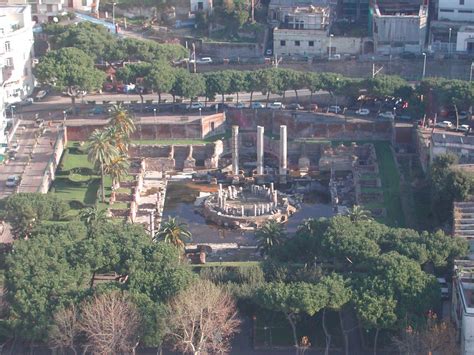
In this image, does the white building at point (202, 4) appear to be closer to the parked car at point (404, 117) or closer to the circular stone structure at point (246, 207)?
the parked car at point (404, 117)

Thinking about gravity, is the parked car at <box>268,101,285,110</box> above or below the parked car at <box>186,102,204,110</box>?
above

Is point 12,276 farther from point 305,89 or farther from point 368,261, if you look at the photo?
point 305,89

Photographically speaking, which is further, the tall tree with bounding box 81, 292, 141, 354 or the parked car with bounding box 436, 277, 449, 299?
the parked car with bounding box 436, 277, 449, 299

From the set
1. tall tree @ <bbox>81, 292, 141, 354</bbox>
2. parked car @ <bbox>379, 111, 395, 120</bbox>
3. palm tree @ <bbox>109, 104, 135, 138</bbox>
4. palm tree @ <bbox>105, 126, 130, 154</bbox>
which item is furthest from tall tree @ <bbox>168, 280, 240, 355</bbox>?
parked car @ <bbox>379, 111, 395, 120</bbox>

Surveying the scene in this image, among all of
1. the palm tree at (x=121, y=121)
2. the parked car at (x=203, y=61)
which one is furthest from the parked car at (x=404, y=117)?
the palm tree at (x=121, y=121)

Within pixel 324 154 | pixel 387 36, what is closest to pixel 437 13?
pixel 387 36

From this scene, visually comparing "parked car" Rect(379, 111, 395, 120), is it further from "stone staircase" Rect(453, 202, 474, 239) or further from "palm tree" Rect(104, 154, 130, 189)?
"palm tree" Rect(104, 154, 130, 189)

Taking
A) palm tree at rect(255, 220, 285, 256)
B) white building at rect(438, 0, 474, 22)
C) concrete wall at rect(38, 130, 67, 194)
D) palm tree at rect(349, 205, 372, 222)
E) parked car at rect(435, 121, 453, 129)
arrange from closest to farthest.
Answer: palm tree at rect(255, 220, 285, 256) → palm tree at rect(349, 205, 372, 222) → concrete wall at rect(38, 130, 67, 194) → parked car at rect(435, 121, 453, 129) → white building at rect(438, 0, 474, 22)
